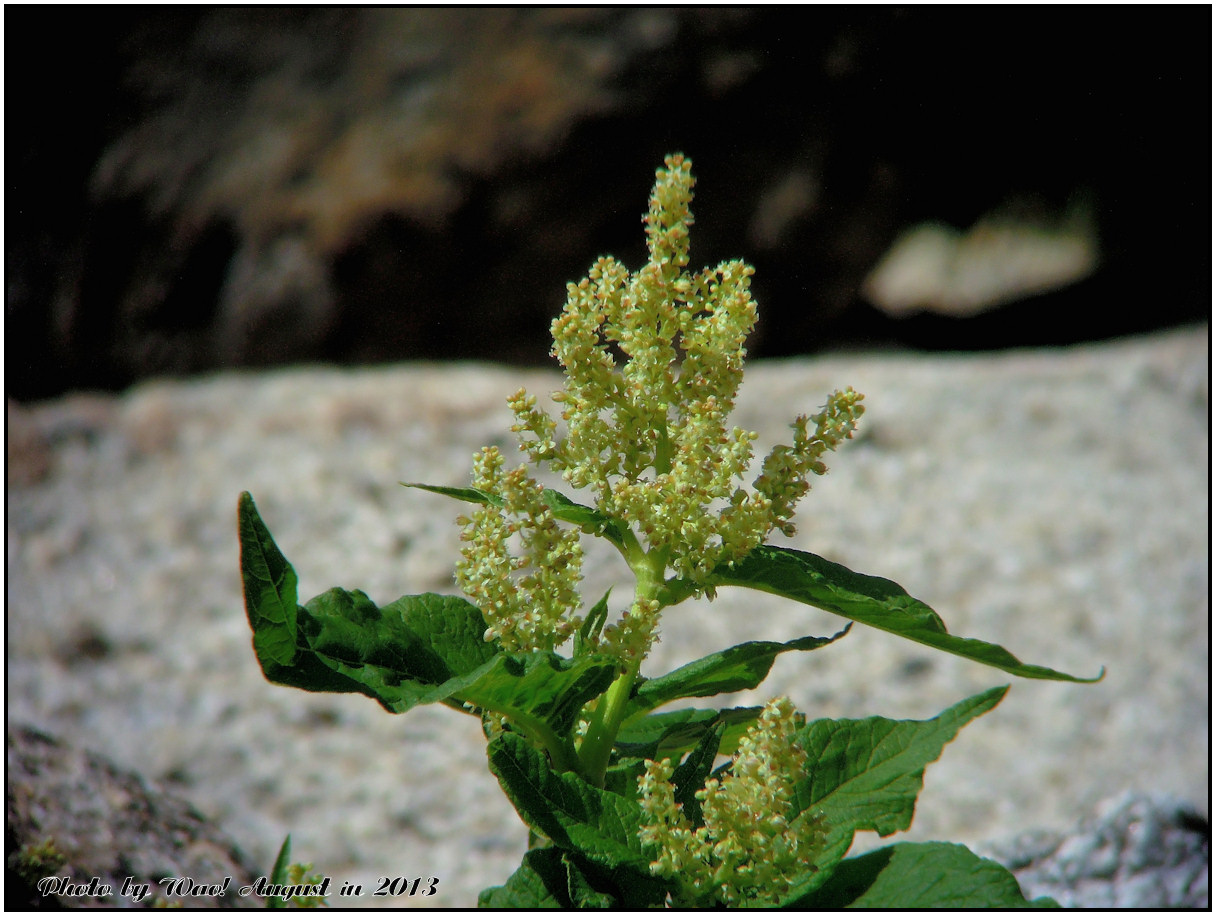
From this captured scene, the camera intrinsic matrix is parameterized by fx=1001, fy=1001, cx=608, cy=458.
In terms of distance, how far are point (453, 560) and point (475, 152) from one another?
116 centimetres

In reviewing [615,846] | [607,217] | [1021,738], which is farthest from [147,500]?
[615,846]

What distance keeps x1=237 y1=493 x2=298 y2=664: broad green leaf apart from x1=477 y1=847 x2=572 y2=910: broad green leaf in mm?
184

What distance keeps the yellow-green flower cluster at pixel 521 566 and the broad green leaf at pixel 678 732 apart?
0.15 metres

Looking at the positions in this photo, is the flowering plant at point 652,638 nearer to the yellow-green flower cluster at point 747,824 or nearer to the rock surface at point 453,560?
the yellow-green flower cluster at point 747,824

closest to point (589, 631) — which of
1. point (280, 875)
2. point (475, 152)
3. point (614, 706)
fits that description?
point (614, 706)

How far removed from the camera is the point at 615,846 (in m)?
0.55

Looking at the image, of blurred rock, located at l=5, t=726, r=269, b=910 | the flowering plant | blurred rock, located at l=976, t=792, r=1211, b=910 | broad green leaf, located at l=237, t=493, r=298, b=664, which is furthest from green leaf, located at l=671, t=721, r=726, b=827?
blurred rock, located at l=976, t=792, r=1211, b=910

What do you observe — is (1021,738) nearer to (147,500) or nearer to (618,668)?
(618,668)

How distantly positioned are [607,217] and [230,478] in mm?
1176

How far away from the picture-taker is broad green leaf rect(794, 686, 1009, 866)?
0.57 metres

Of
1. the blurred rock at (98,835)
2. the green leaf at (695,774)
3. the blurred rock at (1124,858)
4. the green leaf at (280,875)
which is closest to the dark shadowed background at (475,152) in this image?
the blurred rock at (98,835)

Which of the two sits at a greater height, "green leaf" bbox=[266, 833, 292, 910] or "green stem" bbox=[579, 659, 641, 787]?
"green stem" bbox=[579, 659, 641, 787]

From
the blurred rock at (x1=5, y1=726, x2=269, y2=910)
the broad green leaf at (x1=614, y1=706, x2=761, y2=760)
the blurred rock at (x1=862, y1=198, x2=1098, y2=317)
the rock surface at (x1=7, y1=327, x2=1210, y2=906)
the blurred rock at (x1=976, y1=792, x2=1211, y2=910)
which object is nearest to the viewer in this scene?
the broad green leaf at (x1=614, y1=706, x2=761, y2=760)

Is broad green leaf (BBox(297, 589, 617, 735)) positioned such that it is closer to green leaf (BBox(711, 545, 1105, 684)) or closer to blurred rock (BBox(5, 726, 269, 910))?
green leaf (BBox(711, 545, 1105, 684))
